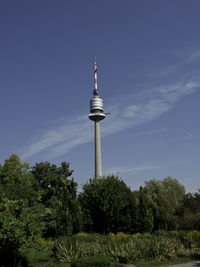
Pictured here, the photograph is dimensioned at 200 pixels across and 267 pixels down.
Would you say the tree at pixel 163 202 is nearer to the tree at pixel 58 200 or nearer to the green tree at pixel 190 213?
the green tree at pixel 190 213

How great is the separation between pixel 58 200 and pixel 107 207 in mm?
11660

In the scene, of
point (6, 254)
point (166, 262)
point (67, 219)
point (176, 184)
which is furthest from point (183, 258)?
point (176, 184)

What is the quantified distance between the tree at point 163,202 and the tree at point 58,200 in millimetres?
14110

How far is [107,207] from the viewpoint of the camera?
33.1 meters

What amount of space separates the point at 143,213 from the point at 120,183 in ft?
16.3

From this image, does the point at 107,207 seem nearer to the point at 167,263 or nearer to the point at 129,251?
the point at 129,251

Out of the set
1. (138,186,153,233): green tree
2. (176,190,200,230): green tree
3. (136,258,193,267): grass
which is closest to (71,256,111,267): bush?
(136,258,193,267): grass

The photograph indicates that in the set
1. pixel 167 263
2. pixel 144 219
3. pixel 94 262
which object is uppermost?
pixel 144 219

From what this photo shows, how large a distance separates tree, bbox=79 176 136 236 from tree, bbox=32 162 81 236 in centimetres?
363

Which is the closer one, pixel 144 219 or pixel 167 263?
pixel 167 263

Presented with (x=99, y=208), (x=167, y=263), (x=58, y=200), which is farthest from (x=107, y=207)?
(x=167, y=263)

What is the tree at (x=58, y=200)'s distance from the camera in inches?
1141

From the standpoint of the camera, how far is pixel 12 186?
34625 mm

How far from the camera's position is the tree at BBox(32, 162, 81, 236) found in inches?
1141
